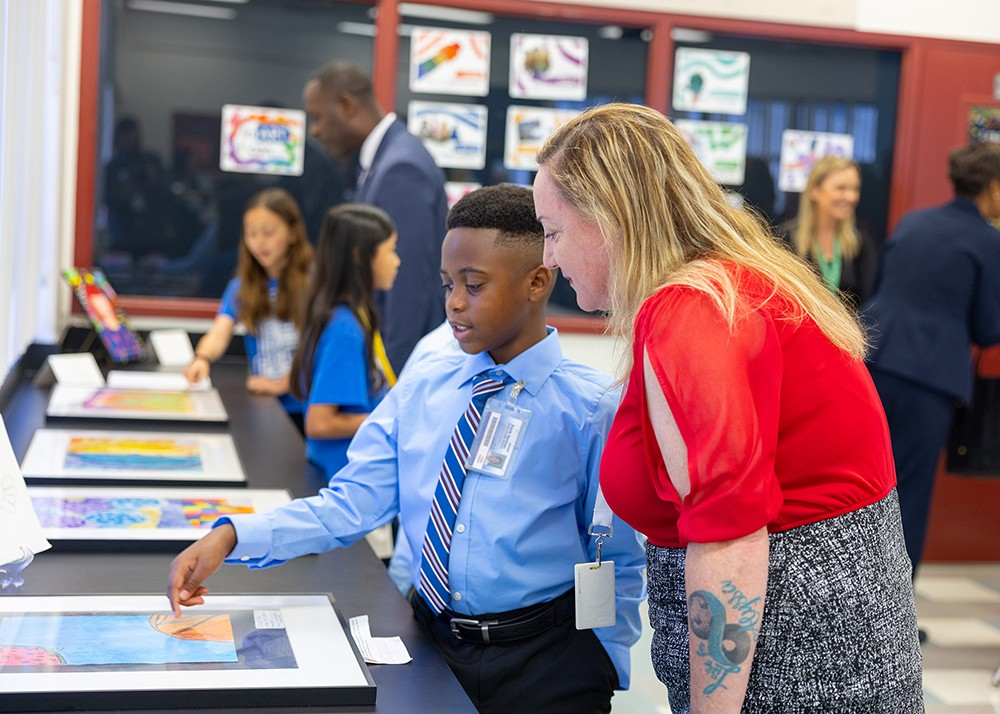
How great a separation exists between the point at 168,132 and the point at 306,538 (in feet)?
10.4

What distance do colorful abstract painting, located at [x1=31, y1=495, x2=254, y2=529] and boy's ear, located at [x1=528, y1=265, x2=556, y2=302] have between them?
636 millimetres

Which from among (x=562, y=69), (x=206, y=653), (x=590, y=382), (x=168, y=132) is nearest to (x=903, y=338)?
(x=562, y=69)

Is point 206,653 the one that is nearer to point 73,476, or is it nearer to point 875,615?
point 875,615

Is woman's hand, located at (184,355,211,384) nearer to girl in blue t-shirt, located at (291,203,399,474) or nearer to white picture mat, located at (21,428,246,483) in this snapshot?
girl in blue t-shirt, located at (291,203,399,474)

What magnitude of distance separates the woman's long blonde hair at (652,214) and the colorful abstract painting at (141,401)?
1.90 meters

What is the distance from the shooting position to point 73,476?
2039 millimetres

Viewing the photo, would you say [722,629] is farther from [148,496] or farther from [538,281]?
[148,496]

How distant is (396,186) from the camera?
134 inches

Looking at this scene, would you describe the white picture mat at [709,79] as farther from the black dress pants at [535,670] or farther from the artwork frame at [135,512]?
the black dress pants at [535,670]

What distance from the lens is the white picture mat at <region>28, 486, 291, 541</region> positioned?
1695mm

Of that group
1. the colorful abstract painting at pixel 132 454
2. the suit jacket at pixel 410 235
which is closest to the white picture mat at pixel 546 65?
the suit jacket at pixel 410 235

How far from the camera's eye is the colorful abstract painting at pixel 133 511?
1.77 metres

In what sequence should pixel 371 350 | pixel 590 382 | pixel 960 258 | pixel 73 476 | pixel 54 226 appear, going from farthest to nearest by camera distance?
pixel 54 226, pixel 960 258, pixel 371 350, pixel 73 476, pixel 590 382

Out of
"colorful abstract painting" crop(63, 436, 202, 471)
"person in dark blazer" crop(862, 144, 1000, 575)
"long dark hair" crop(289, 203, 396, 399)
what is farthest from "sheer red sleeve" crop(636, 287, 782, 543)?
"person in dark blazer" crop(862, 144, 1000, 575)
